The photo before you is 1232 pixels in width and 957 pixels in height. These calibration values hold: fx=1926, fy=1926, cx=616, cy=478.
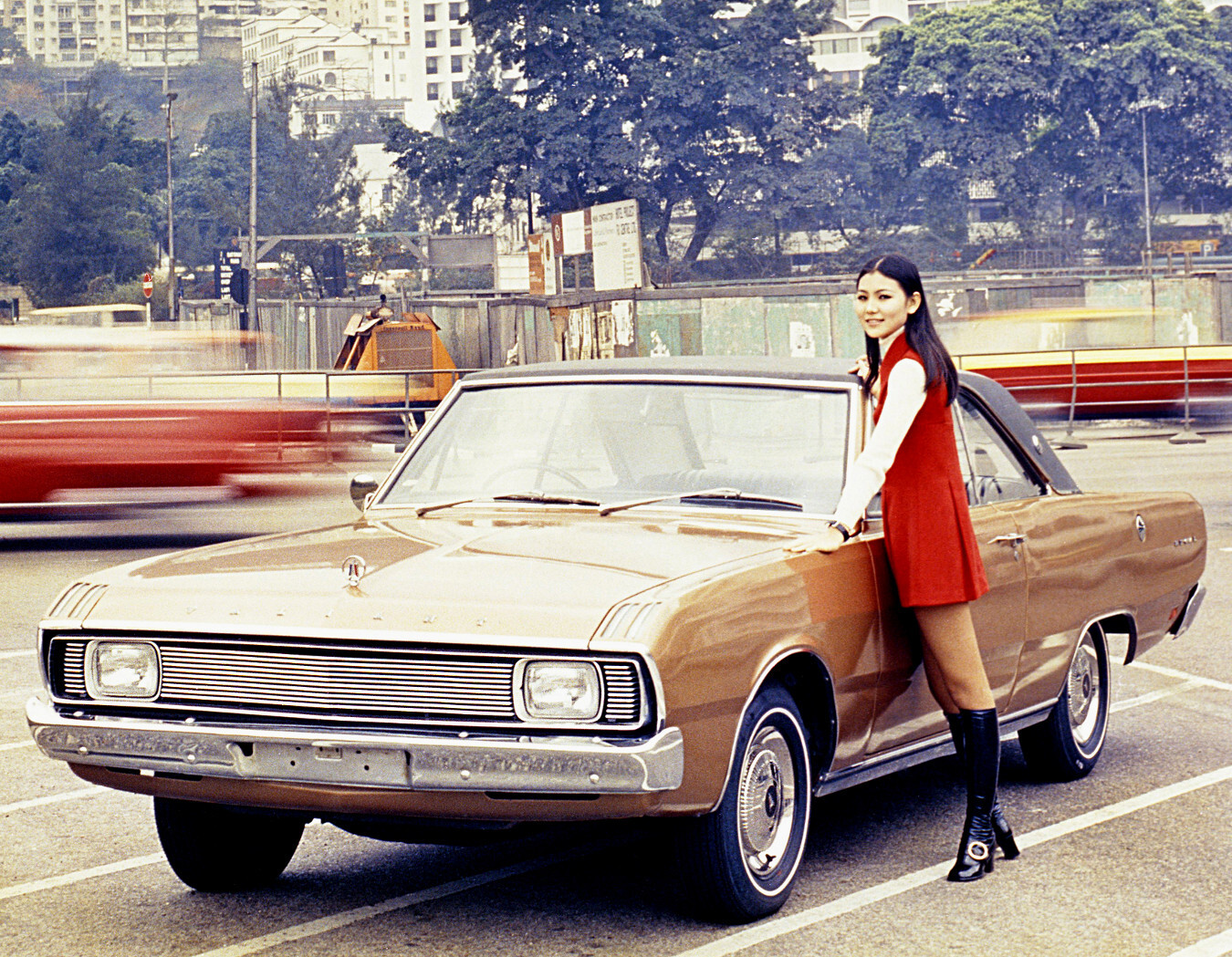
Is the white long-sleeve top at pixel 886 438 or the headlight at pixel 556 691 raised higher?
the white long-sleeve top at pixel 886 438

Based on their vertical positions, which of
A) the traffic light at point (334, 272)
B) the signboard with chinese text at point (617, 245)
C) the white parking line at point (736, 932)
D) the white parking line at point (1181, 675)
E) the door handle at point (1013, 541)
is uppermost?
the traffic light at point (334, 272)

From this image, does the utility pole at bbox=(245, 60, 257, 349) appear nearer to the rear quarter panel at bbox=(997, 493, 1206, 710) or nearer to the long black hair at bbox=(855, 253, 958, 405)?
the rear quarter panel at bbox=(997, 493, 1206, 710)

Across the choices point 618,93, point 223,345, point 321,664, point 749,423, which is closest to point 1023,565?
point 749,423

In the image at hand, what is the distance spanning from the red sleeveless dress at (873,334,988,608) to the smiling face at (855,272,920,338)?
6 centimetres

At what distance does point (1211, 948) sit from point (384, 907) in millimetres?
2033

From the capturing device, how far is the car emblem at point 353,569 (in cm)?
457

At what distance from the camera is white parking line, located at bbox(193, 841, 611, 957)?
457 cm

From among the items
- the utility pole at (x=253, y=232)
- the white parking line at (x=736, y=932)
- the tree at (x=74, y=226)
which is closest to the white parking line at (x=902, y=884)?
the white parking line at (x=736, y=932)

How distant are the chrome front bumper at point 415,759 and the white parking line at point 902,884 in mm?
535

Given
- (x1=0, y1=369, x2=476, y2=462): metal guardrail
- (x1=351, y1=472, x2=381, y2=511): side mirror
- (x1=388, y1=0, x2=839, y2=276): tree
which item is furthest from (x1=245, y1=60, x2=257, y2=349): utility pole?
(x1=351, y1=472, x2=381, y2=511): side mirror

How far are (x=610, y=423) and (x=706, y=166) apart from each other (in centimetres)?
9013

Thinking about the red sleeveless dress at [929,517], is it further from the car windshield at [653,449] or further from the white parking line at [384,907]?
the white parking line at [384,907]

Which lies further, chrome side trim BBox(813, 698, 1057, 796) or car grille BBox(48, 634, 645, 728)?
chrome side trim BBox(813, 698, 1057, 796)

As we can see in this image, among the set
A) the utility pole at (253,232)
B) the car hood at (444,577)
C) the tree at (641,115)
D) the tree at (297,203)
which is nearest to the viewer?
the car hood at (444,577)
